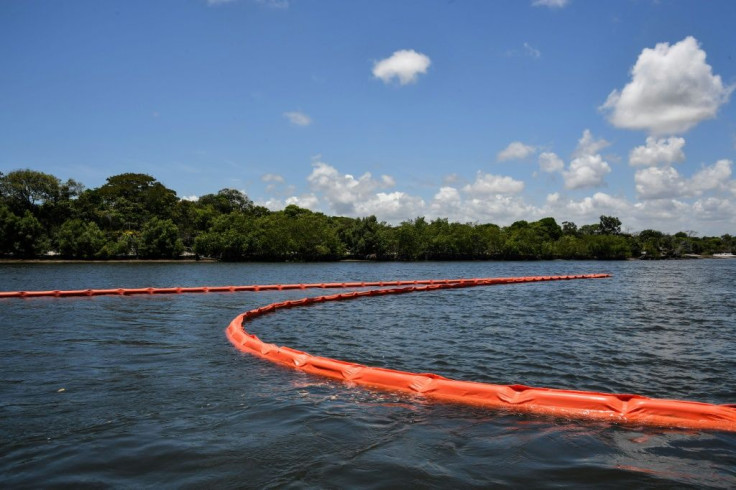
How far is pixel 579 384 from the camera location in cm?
1234

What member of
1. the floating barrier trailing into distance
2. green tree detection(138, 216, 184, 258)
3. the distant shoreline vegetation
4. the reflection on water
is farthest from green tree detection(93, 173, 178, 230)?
the floating barrier trailing into distance

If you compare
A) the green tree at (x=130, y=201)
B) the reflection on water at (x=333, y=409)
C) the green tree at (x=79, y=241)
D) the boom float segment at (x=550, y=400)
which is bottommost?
the reflection on water at (x=333, y=409)

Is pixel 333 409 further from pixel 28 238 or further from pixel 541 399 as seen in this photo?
pixel 28 238

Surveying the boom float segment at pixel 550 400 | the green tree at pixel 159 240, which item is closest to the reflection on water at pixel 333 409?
the boom float segment at pixel 550 400

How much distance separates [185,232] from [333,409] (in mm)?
116320

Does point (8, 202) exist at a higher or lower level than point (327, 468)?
higher

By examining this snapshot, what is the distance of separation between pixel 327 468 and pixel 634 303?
30208 millimetres

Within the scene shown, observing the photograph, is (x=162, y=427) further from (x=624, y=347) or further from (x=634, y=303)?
(x=634, y=303)

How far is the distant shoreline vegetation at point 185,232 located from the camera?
308 ft

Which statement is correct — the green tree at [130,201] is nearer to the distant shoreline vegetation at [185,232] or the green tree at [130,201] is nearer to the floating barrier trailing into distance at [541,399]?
the distant shoreline vegetation at [185,232]

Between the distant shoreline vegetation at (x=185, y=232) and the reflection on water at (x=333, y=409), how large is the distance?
81803mm

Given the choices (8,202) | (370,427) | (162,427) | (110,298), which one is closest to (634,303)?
(370,427)

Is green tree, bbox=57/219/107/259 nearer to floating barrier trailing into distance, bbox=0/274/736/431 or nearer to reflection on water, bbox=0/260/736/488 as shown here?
reflection on water, bbox=0/260/736/488

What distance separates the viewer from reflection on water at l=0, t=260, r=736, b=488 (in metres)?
7.02
